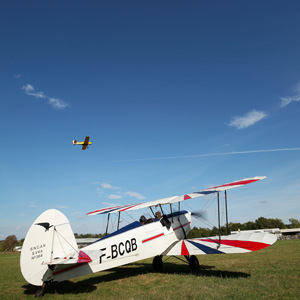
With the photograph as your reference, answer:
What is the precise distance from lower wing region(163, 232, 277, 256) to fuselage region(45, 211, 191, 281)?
563 mm

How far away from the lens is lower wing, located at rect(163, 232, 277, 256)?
706cm

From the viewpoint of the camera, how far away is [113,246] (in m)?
6.91

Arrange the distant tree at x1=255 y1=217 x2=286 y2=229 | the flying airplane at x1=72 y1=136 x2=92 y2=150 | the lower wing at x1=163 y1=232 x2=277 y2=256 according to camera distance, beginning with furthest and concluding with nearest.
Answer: the distant tree at x1=255 y1=217 x2=286 y2=229
the flying airplane at x1=72 y1=136 x2=92 y2=150
the lower wing at x1=163 y1=232 x2=277 y2=256

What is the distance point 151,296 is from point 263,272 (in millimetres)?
4030

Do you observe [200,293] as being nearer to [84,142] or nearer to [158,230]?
[158,230]

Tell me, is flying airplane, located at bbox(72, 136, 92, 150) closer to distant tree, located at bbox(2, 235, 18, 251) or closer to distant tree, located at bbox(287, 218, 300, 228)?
distant tree, located at bbox(2, 235, 18, 251)

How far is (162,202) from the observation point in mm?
8602

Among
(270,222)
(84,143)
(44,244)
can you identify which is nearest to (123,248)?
(44,244)

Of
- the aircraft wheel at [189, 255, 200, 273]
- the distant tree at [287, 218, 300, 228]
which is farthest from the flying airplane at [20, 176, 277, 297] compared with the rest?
the distant tree at [287, 218, 300, 228]

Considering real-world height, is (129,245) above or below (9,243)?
above

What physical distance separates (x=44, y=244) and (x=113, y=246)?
193 centimetres

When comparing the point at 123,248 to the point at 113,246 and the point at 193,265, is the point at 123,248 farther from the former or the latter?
the point at 193,265

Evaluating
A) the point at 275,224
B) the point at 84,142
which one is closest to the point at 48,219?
the point at 84,142

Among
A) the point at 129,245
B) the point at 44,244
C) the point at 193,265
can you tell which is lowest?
the point at 193,265
